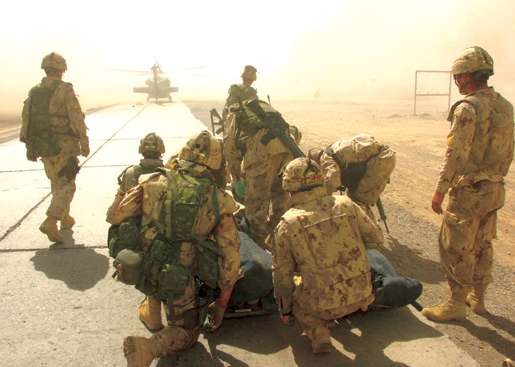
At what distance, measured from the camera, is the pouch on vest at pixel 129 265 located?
2793mm

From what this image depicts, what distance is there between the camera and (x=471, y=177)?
3520 mm

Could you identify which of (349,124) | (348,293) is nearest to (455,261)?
(348,293)

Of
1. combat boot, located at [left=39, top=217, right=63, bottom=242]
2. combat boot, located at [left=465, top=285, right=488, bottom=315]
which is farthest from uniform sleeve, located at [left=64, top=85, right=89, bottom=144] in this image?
combat boot, located at [left=465, top=285, right=488, bottom=315]

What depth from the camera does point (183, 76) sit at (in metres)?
62.6

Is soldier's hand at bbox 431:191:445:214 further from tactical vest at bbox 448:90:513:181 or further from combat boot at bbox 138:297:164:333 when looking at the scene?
combat boot at bbox 138:297:164:333

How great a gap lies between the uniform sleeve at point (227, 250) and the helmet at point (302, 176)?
0.47 meters

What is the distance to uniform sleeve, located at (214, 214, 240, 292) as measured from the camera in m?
2.97

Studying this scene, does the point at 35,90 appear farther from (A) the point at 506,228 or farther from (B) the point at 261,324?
(A) the point at 506,228

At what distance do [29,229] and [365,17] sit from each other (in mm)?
58951

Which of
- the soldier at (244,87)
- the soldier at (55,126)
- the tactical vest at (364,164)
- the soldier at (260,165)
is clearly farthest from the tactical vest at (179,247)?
the soldier at (244,87)

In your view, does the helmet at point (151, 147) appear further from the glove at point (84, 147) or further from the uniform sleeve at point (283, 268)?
the glove at point (84, 147)

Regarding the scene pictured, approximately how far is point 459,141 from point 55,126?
4.06 meters

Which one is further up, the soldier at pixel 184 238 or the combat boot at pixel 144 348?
the soldier at pixel 184 238

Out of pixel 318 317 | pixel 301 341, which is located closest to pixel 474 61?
pixel 318 317
